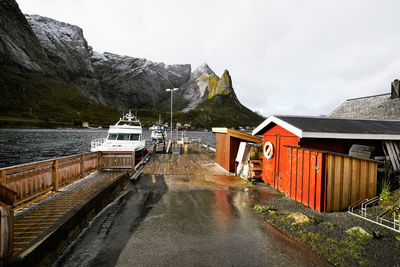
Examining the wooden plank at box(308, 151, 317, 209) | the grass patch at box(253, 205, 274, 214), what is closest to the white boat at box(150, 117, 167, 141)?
the grass patch at box(253, 205, 274, 214)

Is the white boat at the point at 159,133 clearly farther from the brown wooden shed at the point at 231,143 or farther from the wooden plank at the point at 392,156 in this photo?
the wooden plank at the point at 392,156

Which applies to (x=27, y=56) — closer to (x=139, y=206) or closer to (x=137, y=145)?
(x=137, y=145)

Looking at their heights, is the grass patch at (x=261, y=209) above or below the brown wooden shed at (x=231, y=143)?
below

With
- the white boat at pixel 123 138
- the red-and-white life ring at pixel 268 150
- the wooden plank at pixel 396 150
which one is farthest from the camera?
the white boat at pixel 123 138

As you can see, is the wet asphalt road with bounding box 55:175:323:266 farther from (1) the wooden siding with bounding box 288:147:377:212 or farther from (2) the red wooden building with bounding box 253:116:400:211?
(1) the wooden siding with bounding box 288:147:377:212

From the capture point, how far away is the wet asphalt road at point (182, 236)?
4633mm

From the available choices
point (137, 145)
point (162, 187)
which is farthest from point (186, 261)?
point (137, 145)

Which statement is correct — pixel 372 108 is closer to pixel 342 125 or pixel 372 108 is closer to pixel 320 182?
pixel 342 125

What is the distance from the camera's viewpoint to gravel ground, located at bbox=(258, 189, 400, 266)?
4.58 metres

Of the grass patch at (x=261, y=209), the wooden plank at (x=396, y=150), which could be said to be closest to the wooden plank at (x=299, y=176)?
the grass patch at (x=261, y=209)

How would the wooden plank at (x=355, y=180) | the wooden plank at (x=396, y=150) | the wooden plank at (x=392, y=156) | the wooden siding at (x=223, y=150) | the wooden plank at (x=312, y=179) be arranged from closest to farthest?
the wooden plank at (x=355, y=180) < the wooden plank at (x=312, y=179) < the wooden plank at (x=392, y=156) < the wooden plank at (x=396, y=150) < the wooden siding at (x=223, y=150)

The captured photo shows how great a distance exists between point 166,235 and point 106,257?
167 centimetres

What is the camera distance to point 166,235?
18.9 feet

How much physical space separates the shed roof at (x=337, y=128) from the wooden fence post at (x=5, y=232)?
372 inches
